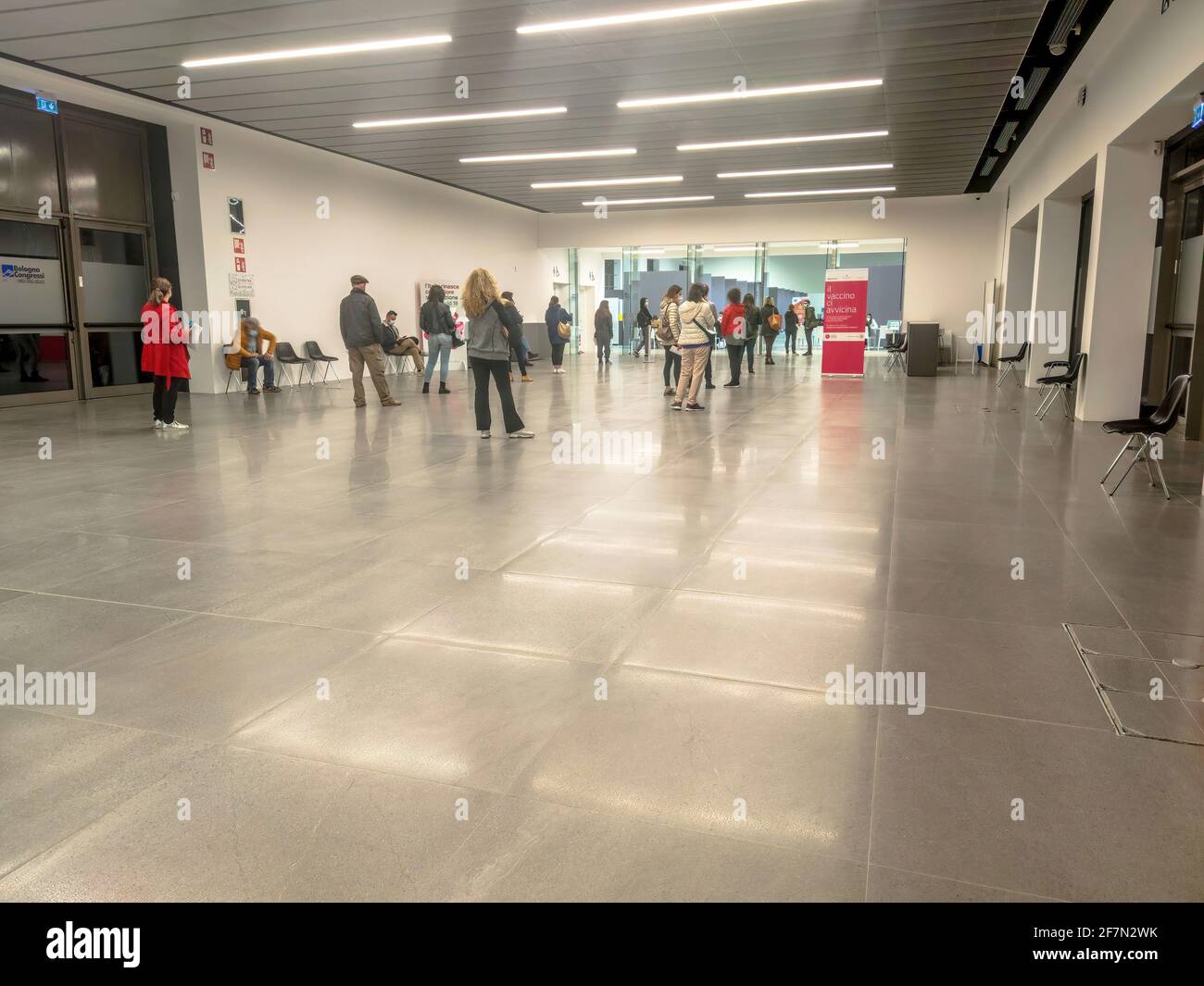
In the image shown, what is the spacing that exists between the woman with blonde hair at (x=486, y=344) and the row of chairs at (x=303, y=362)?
7.30 metres

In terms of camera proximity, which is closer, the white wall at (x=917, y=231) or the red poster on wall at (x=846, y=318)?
the red poster on wall at (x=846, y=318)

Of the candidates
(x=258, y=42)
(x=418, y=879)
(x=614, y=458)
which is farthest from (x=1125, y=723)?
(x=258, y=42)

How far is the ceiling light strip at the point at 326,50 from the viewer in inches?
369

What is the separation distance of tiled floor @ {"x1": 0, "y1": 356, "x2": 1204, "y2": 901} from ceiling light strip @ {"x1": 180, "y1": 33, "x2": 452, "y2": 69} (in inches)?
216

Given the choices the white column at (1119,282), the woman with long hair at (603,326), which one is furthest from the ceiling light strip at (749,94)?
the woman with long hair at (603,326)

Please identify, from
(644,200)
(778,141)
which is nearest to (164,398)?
(778,141)

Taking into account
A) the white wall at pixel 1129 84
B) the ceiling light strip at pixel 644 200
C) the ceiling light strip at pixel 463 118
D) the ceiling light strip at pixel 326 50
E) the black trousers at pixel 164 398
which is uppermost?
the ceiling light strip at pixel 644 200

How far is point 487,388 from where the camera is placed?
28.4 ft

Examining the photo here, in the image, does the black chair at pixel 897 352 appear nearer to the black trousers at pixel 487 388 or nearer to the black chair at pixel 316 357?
the black chair at pixel 316 357

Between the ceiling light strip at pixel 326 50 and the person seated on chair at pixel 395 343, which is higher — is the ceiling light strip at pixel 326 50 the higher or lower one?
the higher one

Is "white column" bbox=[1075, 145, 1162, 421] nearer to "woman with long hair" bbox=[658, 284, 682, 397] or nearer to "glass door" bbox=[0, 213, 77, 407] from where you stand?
"woman with long hair" bbox=[658, 284, 682, 397]

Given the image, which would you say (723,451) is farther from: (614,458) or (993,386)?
(993,386)

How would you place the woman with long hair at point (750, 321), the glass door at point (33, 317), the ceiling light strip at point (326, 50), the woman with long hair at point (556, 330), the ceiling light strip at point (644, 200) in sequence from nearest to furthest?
the ceiling light strip at point (326, 50), the glass door at point (33, 317), the woman with long hair at point (750, 321), the woman with long hair at point (556, 330), the ceiling light strip at point (644, 200)
